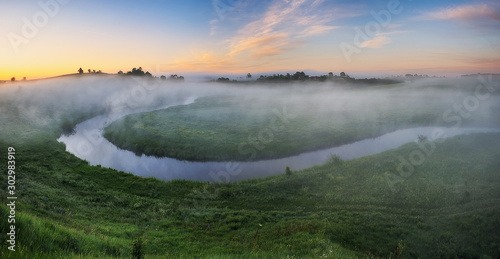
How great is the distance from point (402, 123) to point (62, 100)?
130925 millimetres

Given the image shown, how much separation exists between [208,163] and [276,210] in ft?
84.1

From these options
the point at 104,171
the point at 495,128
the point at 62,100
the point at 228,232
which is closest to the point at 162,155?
the point at 104,171

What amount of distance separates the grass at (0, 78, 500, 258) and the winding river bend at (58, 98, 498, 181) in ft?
24.1

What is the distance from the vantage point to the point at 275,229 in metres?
17.6

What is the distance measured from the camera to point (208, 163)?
4762 cm

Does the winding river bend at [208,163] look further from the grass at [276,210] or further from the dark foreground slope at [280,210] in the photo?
the grass at [276,210]

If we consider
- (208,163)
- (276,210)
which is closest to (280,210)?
(276,210)

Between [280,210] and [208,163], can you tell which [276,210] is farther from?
[208,163]

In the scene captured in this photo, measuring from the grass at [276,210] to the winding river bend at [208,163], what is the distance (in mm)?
7348

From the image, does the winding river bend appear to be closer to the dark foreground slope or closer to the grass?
the dark foreground slope

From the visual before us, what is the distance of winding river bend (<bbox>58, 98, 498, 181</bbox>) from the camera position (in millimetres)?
41528

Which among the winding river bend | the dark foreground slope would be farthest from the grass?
the winding river bend

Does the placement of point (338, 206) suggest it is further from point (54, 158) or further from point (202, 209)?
point (54, 158)

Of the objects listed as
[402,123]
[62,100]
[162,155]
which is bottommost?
[162,155]
